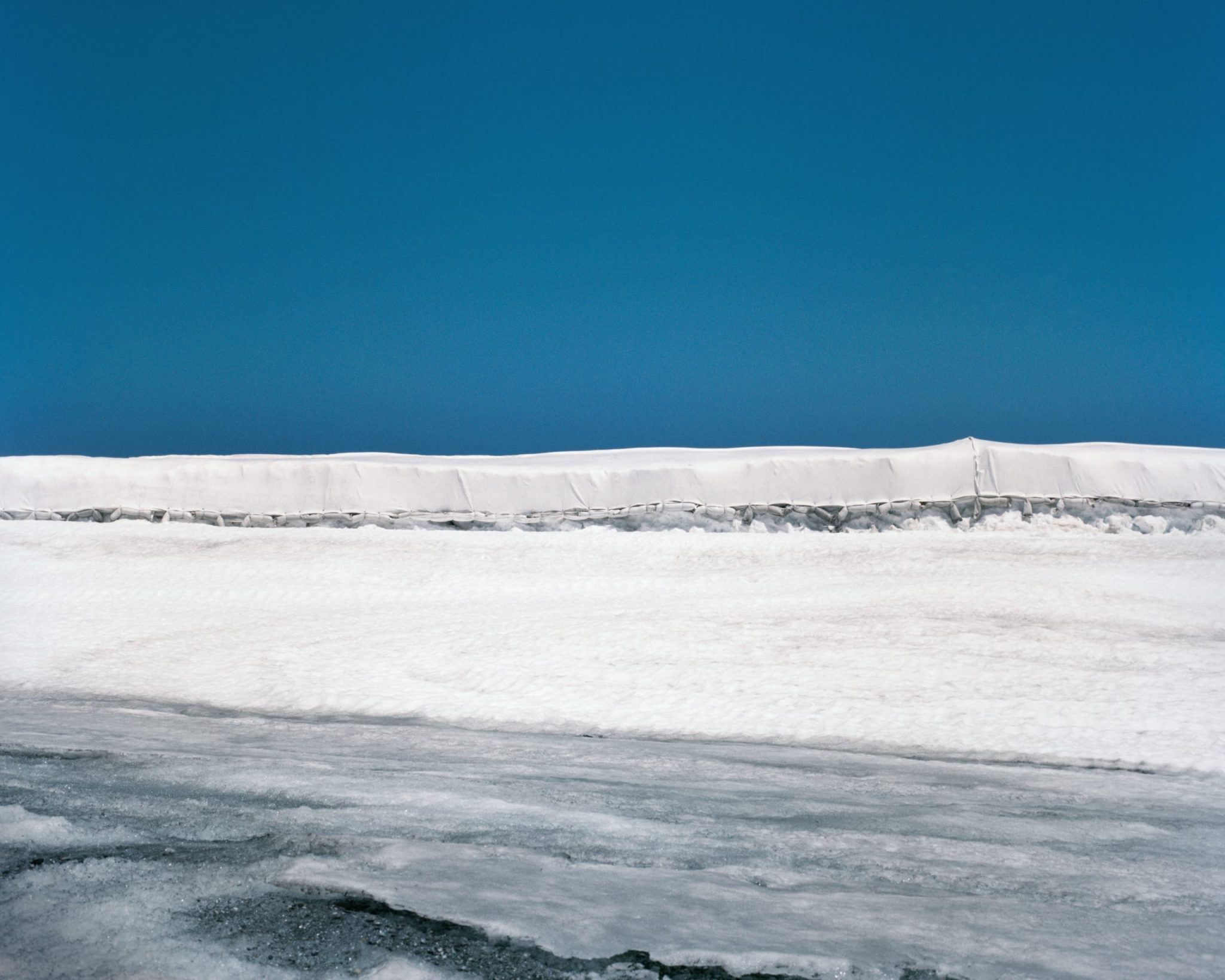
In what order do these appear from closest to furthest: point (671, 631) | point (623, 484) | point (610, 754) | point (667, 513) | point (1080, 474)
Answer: point (610, 754)
point (671, 631)
point (1080, 474)
point (667, 513)
point (623, 484)

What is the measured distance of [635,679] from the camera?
239 inches

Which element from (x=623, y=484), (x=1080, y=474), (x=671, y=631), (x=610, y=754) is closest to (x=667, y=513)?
(x=623, y=484)

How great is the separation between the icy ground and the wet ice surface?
1 centimetres

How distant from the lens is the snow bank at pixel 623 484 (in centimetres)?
1009

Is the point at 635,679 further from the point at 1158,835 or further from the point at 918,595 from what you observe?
the point at 1158,835

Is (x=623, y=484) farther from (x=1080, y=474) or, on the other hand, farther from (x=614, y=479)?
(x=1080, y=474)

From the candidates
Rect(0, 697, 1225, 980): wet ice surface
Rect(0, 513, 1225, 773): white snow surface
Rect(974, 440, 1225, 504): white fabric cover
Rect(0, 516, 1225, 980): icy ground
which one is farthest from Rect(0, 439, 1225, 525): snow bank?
Rect(0, 697, 1225, 980): wet ice surface

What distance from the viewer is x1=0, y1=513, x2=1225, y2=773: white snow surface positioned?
536 cm

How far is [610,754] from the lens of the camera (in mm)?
4531

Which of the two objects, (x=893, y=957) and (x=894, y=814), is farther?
(x=894, y=814)

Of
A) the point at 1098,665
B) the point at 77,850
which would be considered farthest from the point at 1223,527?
the point at 77,850

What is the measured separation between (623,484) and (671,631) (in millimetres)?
3593

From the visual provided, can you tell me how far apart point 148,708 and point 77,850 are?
3360 mm

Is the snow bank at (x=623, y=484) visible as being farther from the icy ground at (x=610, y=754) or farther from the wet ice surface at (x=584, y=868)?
the wet ice surface at (x=584, y=868)
